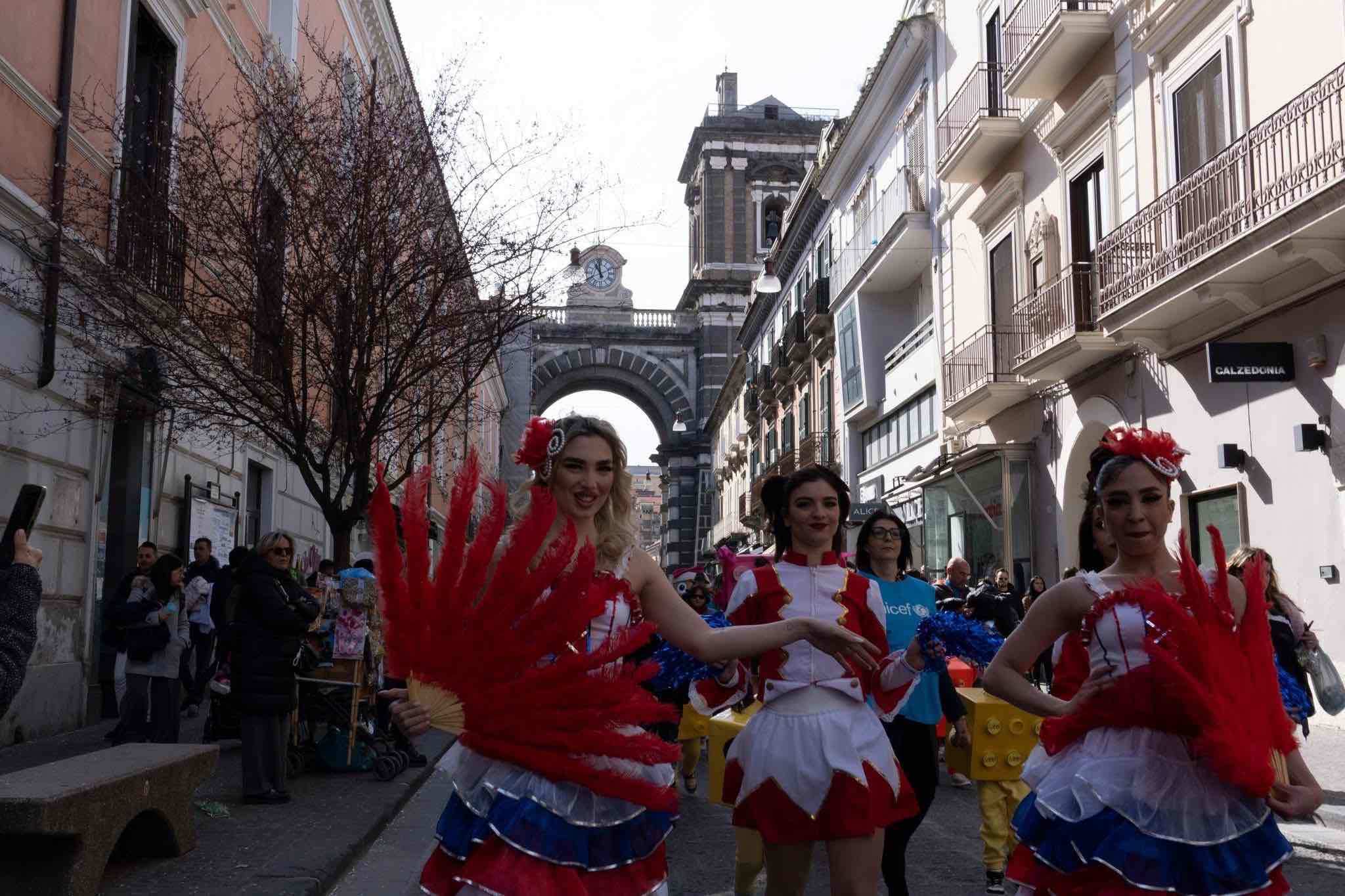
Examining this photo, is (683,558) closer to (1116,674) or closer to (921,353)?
(921,353)

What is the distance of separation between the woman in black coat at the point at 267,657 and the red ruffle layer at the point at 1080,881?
630cm

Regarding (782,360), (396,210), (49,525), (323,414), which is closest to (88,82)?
(396,210)

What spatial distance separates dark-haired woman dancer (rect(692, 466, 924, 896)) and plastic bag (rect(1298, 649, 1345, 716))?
5499 millimetres

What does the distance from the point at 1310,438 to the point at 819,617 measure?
9.55 metres

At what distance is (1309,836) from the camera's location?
766cm

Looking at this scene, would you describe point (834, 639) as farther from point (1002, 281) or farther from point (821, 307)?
point (821, 307)

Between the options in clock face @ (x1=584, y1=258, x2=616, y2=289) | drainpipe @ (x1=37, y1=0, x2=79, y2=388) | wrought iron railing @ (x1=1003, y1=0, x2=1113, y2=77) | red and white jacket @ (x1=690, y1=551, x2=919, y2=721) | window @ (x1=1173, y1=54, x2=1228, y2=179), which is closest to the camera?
red and white jacket @ (x1=690, y1=551, x2=919, y2=721)

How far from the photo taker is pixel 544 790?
10.5 feet

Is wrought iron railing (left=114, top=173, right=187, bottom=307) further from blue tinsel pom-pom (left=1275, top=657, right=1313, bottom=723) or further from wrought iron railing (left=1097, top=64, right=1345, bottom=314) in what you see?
blue tinsel pom-pom (left=1275, top=657, right=1313, bottom=723)

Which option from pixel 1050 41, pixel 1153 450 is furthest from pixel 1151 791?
pixel 1050 41

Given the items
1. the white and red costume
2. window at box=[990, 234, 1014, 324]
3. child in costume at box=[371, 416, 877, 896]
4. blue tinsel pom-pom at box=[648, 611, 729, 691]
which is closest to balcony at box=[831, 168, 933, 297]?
window at box=[990, 234, 1014, 324]

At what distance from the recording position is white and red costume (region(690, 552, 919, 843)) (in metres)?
4.36

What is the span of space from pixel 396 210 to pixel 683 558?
212ft

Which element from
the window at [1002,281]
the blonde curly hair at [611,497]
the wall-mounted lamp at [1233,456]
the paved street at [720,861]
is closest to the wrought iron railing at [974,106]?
the window at [1002,281]
